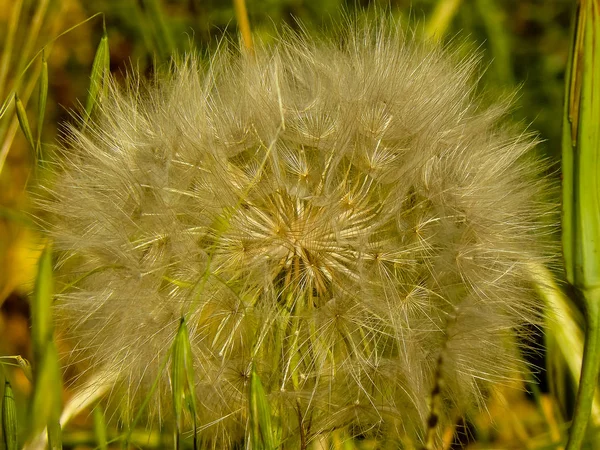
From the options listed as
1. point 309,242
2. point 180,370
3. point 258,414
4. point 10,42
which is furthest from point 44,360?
point 10,42

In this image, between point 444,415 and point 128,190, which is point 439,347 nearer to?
point 444,415

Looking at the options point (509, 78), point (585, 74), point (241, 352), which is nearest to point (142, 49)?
point (509, 78)

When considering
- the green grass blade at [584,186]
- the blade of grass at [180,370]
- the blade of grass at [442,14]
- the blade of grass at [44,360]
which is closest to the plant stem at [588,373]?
the green grass blade at [584,186]

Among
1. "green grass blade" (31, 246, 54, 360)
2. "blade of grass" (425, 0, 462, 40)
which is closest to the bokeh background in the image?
"blade of grass" (425, 0, 462, 40)

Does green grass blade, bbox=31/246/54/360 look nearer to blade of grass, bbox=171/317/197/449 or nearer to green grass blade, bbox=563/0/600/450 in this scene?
blade of grass, bbox=171/317/197/449

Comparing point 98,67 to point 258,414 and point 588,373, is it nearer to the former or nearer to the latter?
point 258,414

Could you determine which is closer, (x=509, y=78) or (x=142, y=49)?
(x=509, y=78)

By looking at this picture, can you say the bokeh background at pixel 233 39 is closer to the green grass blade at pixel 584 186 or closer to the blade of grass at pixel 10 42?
the blade of grass at pixel 10 42
